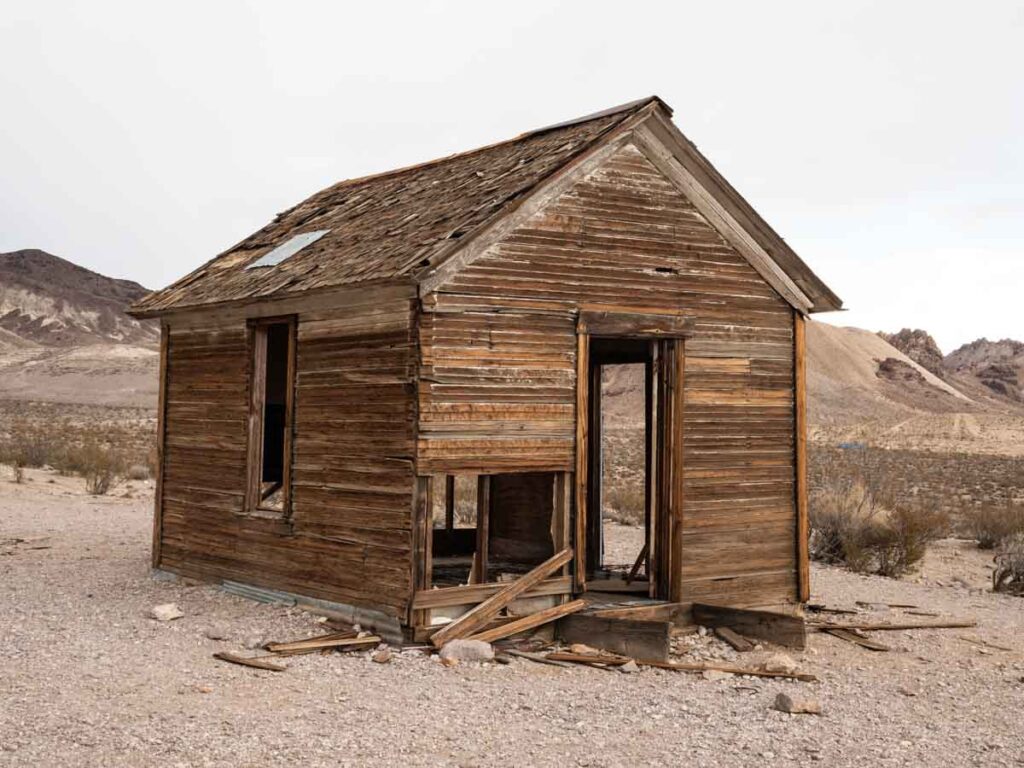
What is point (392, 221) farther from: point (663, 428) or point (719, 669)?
point (719, 669)

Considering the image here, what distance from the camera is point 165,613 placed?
992cm

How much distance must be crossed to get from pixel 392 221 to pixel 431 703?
4.89 m

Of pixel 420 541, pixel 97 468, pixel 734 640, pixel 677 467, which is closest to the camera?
pixel 420 541

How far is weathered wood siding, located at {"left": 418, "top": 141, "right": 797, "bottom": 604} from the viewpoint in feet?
29.8

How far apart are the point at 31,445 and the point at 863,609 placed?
833 inches

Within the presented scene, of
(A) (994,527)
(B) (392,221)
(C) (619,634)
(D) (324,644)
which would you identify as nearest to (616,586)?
(C) (619,634)

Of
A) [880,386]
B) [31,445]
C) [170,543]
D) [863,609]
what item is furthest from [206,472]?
[880,386]

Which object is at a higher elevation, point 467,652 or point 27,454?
point 27,454

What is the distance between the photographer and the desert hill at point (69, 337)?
79.5 metres

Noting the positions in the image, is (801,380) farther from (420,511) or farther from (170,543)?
(170,543)

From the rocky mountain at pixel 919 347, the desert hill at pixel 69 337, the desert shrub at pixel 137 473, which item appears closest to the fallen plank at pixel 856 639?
the desert shrub at pixel 137 473

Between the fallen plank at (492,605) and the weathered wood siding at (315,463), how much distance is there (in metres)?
0.40

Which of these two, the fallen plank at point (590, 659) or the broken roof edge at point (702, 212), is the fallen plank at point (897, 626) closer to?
the fallen plank at point (590, 659)

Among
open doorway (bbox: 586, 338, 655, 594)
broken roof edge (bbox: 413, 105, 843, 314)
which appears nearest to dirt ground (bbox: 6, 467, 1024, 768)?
open doorway (bbox: 586, 338, 655, 594)
